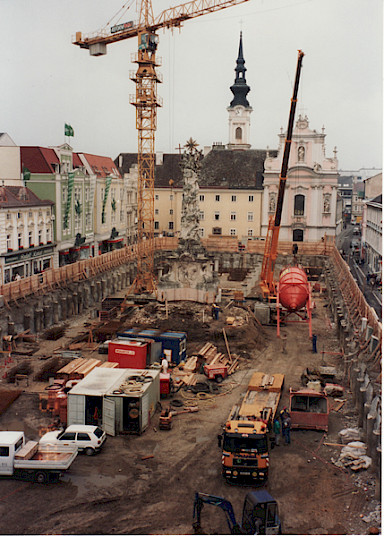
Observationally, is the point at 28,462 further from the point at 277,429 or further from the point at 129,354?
the point at 129,354

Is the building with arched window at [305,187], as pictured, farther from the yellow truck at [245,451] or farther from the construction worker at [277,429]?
the yellow truck at [245,451]

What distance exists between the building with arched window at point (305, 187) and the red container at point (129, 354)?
56974 millimetres

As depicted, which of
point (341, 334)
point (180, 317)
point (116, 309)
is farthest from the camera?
point (116, 309)

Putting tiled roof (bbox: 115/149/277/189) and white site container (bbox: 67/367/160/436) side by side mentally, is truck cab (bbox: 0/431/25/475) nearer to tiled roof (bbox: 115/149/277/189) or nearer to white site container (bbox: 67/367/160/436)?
white site container (bbox: 67/367/160/436)

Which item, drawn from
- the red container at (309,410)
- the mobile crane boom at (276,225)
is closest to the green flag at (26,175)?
the mobile crane boom at (276,225)

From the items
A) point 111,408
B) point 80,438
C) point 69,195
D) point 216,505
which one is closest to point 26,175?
point 69,195

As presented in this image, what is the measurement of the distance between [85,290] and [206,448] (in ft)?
101

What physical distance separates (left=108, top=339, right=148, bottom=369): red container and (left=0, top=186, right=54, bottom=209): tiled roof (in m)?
24.4

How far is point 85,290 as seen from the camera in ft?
173

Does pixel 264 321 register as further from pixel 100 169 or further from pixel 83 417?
pixel 100 169

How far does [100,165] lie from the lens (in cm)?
8138

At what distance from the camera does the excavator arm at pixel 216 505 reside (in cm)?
1662

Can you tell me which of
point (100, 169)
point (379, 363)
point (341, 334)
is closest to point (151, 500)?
point (379, 363)

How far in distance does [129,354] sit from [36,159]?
36.3m
